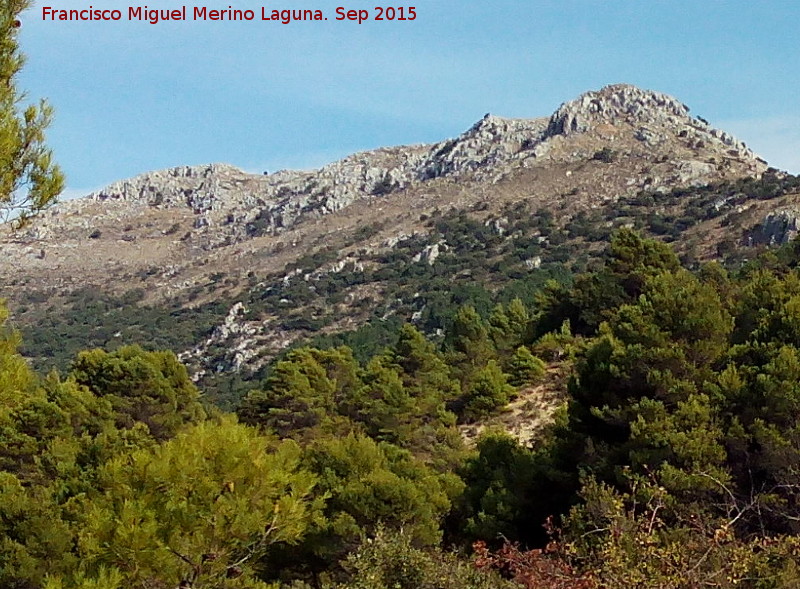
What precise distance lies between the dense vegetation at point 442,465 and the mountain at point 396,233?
100 ft

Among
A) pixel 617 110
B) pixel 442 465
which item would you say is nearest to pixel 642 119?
pixel 617 110

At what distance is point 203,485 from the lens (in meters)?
7.51

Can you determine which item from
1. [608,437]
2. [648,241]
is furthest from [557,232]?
[608,437]

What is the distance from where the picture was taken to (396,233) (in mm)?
89812

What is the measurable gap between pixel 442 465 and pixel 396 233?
2772 inches

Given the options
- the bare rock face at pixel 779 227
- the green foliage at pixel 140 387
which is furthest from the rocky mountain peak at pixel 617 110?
the green foliage at pixel 140 387

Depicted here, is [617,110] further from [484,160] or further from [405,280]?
[405,280]

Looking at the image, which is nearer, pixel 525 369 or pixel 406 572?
pixel 406 572

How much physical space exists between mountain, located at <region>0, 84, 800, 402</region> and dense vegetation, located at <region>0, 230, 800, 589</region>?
1203 inches

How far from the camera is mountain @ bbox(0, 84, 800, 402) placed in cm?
6781

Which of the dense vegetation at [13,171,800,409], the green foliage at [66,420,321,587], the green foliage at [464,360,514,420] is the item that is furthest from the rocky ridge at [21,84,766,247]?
the green foliage at [66,420,321,587]

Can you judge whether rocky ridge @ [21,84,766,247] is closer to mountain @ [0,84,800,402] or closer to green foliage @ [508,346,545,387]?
mountain @ [0,84,800,402]

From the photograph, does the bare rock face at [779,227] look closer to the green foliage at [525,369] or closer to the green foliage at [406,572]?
the green foliage at [525,369]

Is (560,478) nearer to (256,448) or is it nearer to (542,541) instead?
(542,541)
